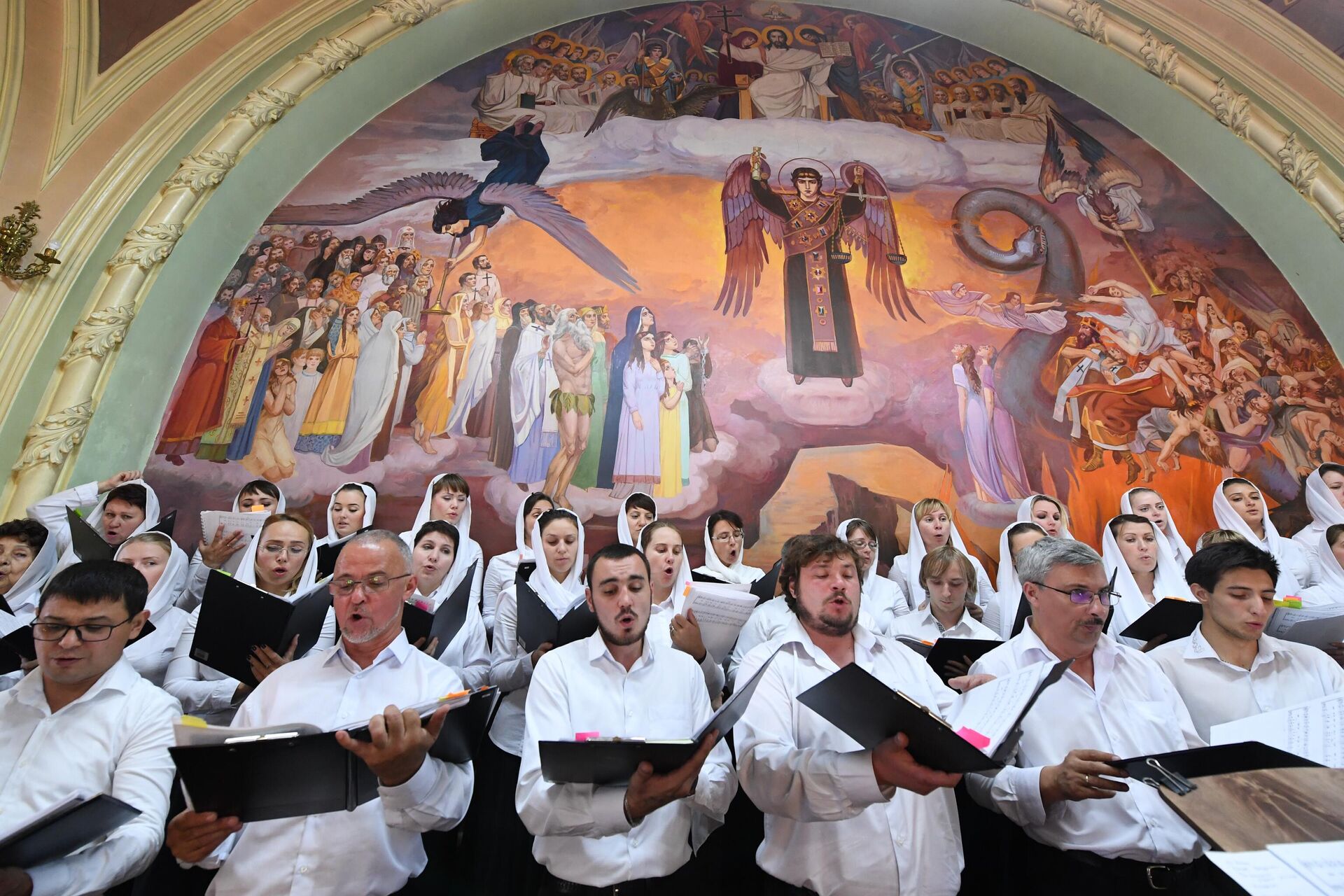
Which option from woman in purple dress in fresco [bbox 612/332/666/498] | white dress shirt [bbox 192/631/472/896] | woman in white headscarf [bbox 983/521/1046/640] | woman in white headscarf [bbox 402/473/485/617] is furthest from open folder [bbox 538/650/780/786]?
woman in purple dress in fresco [bbox 612/332/666/498]

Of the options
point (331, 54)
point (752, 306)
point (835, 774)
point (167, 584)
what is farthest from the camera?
point (752, 306)

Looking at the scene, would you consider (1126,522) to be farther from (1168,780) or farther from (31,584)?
(31,584)

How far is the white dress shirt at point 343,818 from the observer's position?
2.17m

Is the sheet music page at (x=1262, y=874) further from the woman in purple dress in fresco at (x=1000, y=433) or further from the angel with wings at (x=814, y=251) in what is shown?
the angel with wings at (x=814, y=251)

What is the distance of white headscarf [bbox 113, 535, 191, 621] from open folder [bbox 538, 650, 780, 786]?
247 centimetres

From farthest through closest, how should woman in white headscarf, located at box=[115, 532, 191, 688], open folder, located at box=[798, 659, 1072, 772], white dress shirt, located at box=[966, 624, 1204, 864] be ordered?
woman in white headscarf, located at box=[115, 532, 191, 688] → white dress shirt, located at box=[966, 624, 1204, 864] → open folder, located at box=[798, 659, 1072, 772]

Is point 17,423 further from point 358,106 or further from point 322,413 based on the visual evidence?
point 358,106

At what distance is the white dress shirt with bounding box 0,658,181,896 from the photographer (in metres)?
2.09

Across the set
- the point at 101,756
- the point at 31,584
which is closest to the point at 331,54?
the point at 31,584

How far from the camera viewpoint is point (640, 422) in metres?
7.18

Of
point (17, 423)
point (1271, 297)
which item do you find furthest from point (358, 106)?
point (1271, 297)

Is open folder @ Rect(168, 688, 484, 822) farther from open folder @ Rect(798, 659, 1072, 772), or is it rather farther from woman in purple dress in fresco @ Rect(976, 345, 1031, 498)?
woman in purple dress in fresco @ Rect(976, 345, 1031, 498)

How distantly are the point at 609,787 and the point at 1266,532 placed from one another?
19.9 feet

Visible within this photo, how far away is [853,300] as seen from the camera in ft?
26.0
